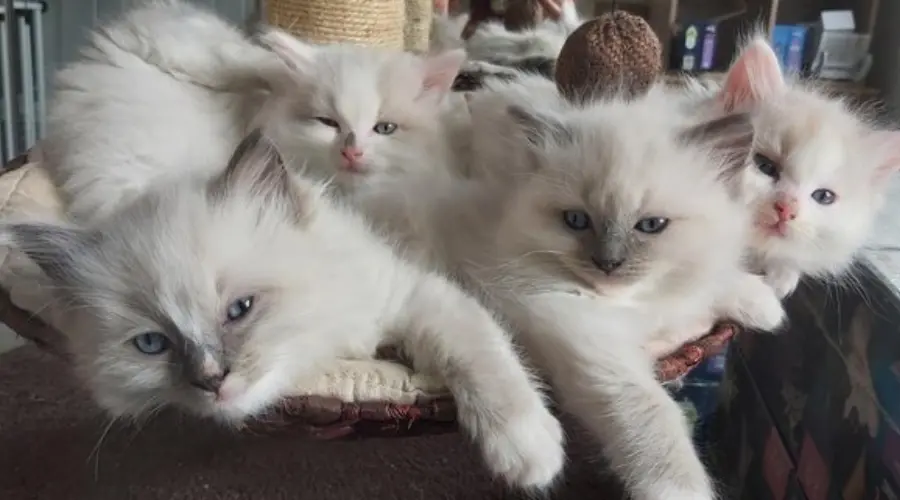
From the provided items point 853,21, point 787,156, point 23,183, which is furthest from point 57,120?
point 853,21

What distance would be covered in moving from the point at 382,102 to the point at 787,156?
0.65m

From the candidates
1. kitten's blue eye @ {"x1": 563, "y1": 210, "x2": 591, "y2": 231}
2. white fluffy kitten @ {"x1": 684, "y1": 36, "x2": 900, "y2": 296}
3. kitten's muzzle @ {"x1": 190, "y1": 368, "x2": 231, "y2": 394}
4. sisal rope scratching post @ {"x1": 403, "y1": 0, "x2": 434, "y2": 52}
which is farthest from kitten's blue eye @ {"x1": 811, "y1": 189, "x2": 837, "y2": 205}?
A: sisal rope scratching post @ {"x1": 403, "y1": 0, "x2": 434, "y2": 52}

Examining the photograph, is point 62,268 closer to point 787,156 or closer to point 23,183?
point 23,183

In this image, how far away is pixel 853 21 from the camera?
3.05 meters

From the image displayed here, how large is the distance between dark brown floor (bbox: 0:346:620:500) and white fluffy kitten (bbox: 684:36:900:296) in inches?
24.2

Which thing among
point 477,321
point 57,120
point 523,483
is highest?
point 57,120

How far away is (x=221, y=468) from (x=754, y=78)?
1261mm

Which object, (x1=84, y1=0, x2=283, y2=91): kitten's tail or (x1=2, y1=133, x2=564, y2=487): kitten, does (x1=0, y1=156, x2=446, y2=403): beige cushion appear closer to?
(x1=2, y1=133, x2=564, y2=487): kitten

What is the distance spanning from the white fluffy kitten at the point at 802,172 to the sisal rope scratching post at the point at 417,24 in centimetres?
95

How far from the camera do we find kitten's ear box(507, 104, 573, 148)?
1.11 m

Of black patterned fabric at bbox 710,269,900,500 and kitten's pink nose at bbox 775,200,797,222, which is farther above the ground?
kitten's pink nose at bbox 775,200,797,222

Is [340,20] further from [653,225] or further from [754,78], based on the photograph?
[653,225]

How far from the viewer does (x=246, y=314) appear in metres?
0.94

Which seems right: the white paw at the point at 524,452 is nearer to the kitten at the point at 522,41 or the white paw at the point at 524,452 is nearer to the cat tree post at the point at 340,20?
the kitten at the point at 522,41
